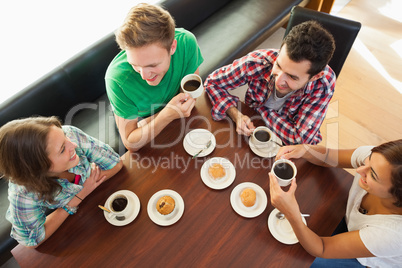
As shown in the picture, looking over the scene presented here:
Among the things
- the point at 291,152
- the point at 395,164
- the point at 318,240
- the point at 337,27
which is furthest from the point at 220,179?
the point at 337,27

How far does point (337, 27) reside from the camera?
1656mm

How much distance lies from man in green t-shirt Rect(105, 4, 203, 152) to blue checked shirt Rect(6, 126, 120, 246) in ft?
0.51

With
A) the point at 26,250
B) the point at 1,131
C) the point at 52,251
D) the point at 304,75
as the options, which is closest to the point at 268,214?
the point at 304,75

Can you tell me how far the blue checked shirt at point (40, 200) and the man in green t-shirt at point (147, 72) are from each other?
0.51ft

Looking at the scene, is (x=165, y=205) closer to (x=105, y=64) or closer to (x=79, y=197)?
(x=79, y=197)

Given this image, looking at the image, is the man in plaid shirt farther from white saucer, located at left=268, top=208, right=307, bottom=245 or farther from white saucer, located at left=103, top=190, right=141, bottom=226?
white saucer, located at left=103, top=190, right=141, bottom=226

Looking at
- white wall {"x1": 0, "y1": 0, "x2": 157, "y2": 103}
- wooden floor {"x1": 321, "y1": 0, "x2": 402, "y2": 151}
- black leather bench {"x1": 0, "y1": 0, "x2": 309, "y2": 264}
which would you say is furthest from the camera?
wooden floor {"x1": 321, "y1": 0, "x2": 402, "y2": 151}

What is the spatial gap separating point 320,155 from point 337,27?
0.83 metres

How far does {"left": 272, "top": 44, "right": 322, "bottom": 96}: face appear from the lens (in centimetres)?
137

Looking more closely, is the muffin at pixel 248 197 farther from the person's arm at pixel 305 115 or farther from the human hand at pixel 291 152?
the person's arm at pixel 305 115

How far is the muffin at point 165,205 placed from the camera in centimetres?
125

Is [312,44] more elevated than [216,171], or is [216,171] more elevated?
[312,44]

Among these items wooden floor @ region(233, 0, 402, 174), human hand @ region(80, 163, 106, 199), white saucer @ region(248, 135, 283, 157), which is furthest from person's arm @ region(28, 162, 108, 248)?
wooden floor @ region(233, 0, 402, 174)

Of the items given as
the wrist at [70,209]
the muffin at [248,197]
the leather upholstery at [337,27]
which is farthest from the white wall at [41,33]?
the muffin at [248,197]
